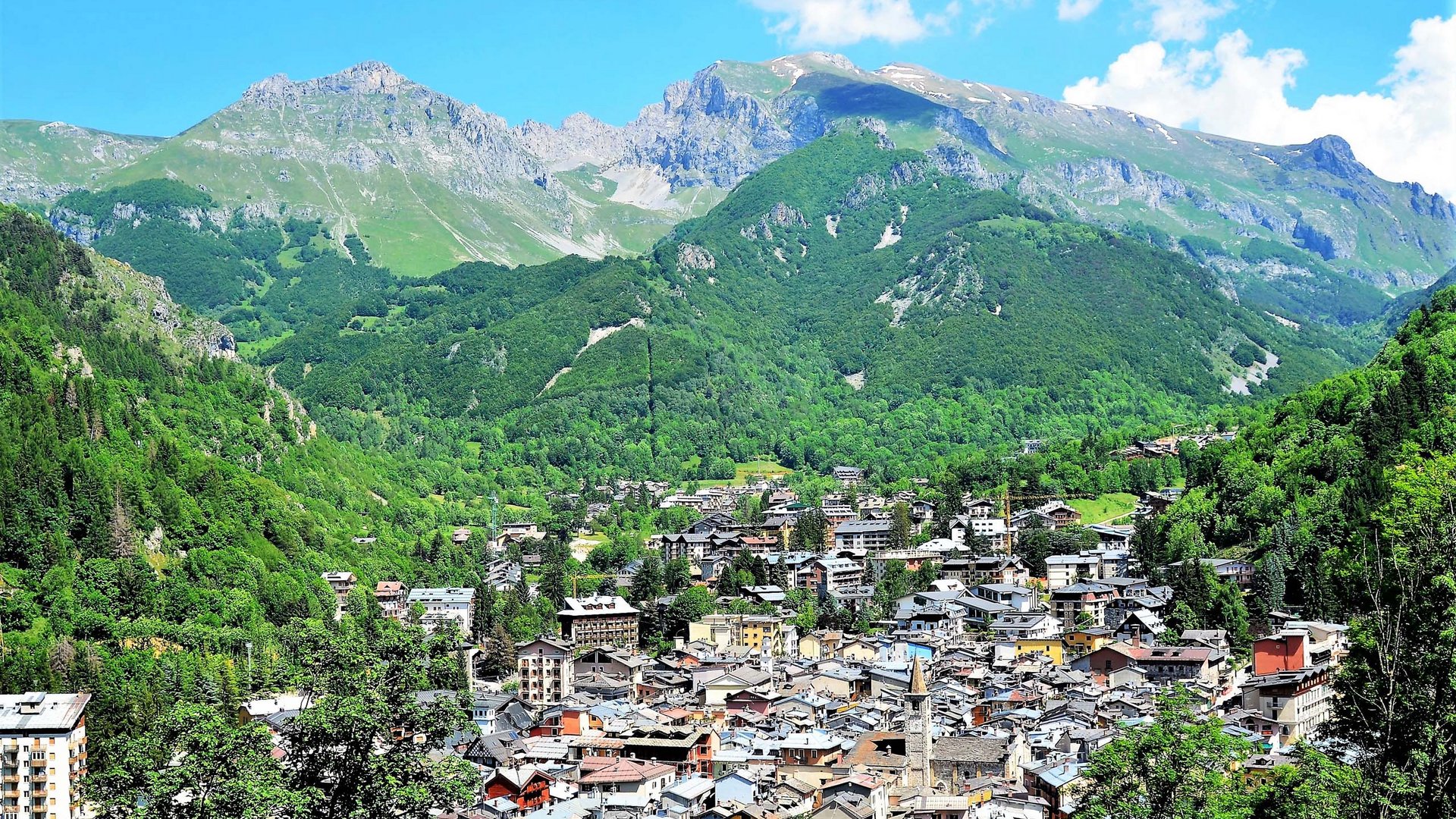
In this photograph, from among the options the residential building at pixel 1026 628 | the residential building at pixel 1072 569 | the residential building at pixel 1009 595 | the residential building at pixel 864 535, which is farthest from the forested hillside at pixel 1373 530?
the residential building at pixel 864 535

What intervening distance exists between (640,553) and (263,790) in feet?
331

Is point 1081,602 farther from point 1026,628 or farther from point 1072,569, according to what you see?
point 1072,569

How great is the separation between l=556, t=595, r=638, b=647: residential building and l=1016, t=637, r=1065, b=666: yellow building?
2273 cm

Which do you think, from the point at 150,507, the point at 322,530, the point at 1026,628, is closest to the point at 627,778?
the point at 1026,628

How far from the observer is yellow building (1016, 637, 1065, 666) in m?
91.8

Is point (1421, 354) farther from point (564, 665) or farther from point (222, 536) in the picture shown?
point (222, 536)

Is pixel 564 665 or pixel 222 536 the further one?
pixel 222 536

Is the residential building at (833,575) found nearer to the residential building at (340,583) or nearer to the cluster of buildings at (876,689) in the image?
the cluster of buildings at (876,689)

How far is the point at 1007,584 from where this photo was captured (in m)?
108

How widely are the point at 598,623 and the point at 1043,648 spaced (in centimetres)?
2571

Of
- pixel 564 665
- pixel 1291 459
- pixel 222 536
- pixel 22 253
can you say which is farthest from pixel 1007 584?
pixel 22 253

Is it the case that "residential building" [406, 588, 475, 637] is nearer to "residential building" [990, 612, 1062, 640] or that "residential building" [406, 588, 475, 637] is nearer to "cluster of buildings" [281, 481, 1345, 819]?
"cluster of buildings" [281, 481, 1345, 819]

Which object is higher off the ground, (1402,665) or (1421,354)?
(1421,354)

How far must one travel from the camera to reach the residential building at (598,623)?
10119cm
